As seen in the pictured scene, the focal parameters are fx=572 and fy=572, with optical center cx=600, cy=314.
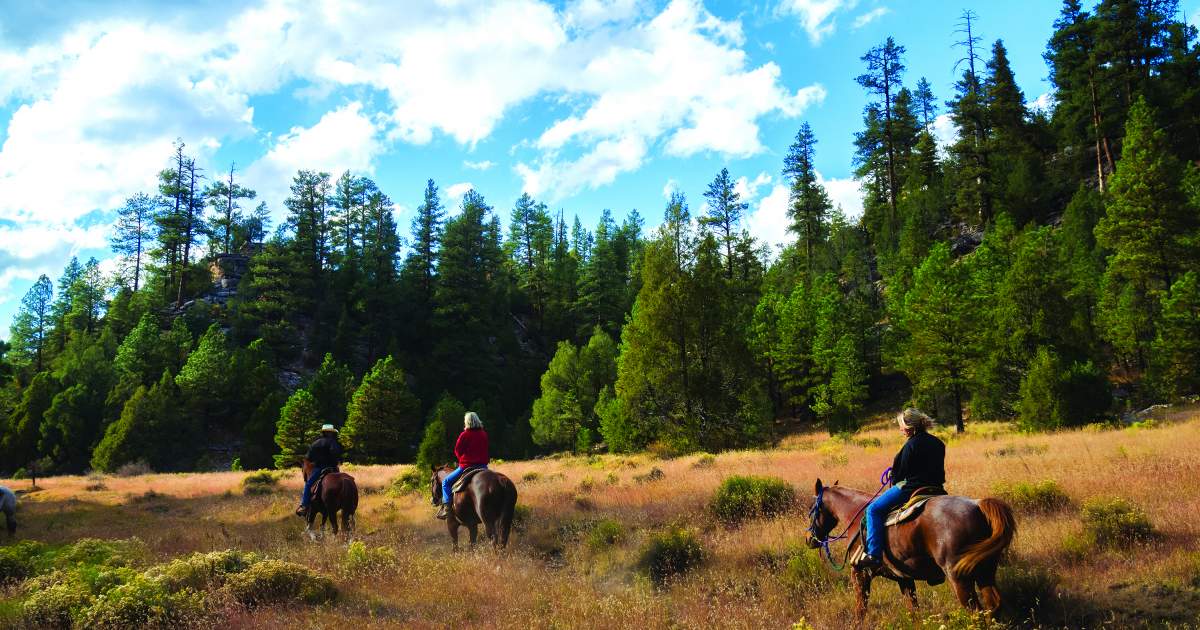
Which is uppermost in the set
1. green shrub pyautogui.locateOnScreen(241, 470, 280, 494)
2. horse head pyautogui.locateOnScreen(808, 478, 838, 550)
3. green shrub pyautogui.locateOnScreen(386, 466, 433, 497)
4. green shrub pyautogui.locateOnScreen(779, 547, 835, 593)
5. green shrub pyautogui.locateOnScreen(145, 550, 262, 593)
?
horse head pyautogui.locateOnScreen(808, 478, 838, 550)

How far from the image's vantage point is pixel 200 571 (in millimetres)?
7684

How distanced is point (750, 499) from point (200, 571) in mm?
9151

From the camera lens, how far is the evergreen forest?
89.9 feet

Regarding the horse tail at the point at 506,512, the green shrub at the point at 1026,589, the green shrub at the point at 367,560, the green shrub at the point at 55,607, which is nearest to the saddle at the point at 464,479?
the horse tail at the point at 506,512

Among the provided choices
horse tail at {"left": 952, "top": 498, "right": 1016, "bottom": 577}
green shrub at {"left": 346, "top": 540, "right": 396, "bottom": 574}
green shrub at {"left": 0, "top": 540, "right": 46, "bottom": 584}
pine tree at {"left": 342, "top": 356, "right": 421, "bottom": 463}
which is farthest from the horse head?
pine tree at {"left": 342, "top": 356, "right": 421, "bottom": 463}

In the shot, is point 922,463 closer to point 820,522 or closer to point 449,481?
point 820,522

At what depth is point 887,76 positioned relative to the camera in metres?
64.1

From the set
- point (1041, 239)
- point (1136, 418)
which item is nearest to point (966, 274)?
point (1041, 239)

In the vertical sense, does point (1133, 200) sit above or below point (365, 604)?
above

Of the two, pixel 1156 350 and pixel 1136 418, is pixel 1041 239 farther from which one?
pixel 1136 418

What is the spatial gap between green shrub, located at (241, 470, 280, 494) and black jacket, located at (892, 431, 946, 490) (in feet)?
78.1

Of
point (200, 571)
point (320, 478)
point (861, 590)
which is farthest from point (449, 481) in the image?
point (861, 590)

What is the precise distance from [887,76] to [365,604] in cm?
7354

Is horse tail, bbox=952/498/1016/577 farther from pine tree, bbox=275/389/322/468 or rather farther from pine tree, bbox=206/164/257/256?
pine tree, bbox=206/164/257/256
